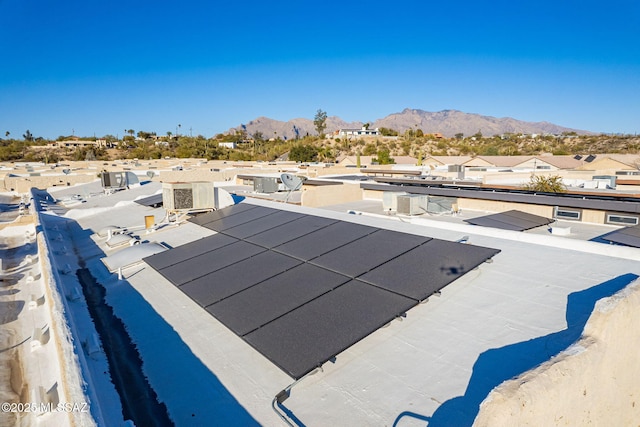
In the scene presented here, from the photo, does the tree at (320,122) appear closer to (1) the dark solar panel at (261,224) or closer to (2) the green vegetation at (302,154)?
(2) the green vegetation at (302,154)

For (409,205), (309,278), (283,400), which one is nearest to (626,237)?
(409,205)

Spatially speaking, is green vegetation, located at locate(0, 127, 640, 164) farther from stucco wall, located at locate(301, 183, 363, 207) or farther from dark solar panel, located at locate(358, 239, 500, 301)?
dark solar panel, located at locate(358, 239, 500, 301)

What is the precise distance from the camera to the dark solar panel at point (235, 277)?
7527 millimetres

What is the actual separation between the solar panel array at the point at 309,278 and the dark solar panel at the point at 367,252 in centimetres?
2

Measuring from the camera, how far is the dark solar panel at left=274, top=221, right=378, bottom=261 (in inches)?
356

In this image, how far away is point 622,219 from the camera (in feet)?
53.1

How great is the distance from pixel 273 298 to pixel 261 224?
5.68 metres

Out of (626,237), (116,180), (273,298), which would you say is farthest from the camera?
(116,180)

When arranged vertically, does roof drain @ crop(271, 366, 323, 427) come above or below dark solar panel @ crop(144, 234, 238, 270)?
below

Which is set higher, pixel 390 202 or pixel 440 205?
pixel 390 202

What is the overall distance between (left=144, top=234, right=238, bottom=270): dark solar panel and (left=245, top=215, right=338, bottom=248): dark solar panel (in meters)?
0.90

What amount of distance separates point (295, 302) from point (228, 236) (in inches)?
220

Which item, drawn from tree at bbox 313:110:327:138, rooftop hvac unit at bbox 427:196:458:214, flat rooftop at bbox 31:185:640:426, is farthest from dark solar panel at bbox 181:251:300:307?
tree at bbox 313:110:327:138

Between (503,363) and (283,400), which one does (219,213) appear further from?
(503,363)
